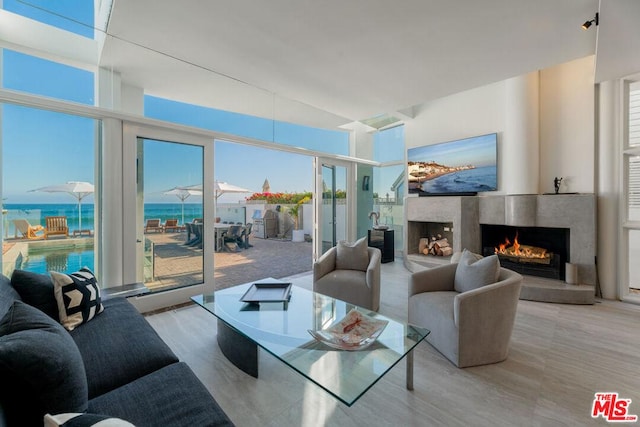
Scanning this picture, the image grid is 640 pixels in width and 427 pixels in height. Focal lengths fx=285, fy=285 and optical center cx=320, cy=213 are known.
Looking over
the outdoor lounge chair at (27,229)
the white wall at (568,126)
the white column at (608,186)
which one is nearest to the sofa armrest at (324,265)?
the outdoor lounge chair at (27,229)

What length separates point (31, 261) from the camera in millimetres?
2889

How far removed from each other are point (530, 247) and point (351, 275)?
310 centimetres

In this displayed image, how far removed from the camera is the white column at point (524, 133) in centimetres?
428

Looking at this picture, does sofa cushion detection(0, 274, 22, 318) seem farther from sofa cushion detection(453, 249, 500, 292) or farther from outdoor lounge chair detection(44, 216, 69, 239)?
sofa cushion detection(453, 249, 500, 292)

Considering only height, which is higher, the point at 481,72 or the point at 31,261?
the point at 481,72

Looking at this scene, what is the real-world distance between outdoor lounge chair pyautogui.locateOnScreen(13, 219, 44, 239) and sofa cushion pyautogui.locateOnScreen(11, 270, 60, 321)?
110 cm

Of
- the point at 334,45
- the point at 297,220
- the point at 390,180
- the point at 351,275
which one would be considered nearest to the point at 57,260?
the point at 351,275

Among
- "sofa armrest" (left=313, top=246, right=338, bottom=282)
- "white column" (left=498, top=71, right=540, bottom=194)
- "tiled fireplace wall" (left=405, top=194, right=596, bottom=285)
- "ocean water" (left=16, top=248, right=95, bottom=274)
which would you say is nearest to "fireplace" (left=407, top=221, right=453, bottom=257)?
"tiled fireplace wall" (left=405, top=194, right=596, bottom=285)

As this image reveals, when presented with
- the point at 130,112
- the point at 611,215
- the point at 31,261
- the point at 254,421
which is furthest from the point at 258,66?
the point at 611,215

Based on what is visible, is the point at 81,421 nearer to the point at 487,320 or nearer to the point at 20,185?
the point at 487,320

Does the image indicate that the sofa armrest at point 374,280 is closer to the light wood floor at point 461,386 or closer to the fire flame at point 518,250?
the light wood floor at point 461,386

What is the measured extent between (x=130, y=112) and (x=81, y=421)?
11.0 ft

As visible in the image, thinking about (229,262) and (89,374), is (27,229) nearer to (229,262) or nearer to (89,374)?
(89,374)

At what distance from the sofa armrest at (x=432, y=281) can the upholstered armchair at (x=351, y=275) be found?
19.6 inches
